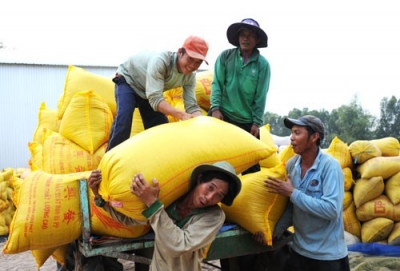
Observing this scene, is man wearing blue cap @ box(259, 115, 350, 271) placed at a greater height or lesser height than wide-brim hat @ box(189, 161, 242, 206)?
lesser

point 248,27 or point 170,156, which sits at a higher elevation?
point 248,27

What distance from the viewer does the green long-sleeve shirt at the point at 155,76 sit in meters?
2.67

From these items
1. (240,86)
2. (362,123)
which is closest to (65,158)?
(240,86)

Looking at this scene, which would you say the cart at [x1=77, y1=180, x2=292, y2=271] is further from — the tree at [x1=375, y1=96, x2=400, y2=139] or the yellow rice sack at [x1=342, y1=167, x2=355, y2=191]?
the tree at [x1=375, y1=96, x2=400, y2=139]

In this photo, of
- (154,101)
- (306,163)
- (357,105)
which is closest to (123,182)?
(154,101)

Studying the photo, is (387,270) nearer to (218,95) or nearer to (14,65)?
(218,95)

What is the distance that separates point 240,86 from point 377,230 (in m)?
2.78

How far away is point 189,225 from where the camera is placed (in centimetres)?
200

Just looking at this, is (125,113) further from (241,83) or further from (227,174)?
(227,174)

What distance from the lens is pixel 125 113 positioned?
2.97 m

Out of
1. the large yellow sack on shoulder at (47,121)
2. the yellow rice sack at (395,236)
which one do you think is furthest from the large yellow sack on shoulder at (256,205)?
the yellow rice sack at (395,236)

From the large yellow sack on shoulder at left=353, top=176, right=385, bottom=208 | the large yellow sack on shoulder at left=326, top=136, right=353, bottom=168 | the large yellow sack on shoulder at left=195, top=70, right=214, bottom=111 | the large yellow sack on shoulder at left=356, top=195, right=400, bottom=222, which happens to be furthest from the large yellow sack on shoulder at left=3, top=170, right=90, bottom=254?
the large yellow sack on shoulder at left=356, top=195, right=400, bottom=222

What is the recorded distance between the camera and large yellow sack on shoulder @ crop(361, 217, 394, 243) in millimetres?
4797

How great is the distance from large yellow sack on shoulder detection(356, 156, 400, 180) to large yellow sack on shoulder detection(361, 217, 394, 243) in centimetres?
52
